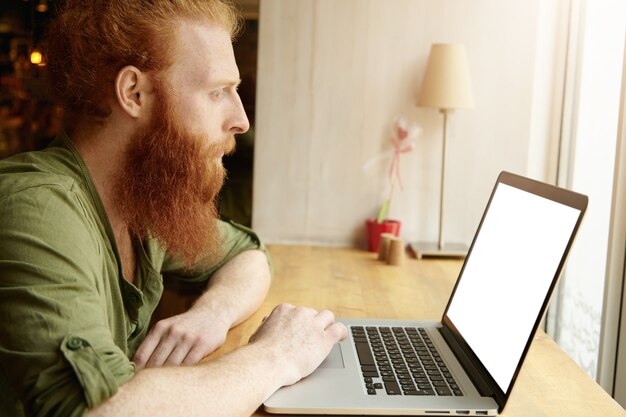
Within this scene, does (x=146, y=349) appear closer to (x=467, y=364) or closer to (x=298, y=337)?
(x=298, y=337)

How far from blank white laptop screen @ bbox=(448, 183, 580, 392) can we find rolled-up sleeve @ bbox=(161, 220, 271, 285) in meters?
0.54

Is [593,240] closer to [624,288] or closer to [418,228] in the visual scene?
[624,288]

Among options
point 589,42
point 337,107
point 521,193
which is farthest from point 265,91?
point 521,193

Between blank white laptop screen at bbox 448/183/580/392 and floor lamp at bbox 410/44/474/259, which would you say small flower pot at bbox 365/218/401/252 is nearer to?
floor lamp at bbox 410/44/474/259

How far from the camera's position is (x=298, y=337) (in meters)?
1.12

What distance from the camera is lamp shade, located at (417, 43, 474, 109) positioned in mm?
2100

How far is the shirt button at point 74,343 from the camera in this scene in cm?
83

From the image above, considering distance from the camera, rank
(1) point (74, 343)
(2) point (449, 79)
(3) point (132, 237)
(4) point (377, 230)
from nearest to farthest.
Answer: (1) point (74, 343) < (3) point (132, 237) < (2) point (449, 79) < (4) point (377, 230)

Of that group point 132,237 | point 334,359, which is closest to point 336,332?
point 334,359

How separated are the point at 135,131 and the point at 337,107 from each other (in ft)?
3.65

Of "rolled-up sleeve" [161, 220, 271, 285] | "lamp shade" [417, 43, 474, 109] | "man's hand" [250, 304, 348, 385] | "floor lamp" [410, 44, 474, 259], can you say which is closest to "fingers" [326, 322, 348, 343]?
"man's hand" [250, 304, 348, 385]

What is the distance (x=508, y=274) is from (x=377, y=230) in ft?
3.61

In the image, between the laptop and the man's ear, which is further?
the man's ear

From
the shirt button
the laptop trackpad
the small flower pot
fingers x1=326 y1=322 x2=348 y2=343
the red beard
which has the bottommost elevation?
the laptop trackpad
